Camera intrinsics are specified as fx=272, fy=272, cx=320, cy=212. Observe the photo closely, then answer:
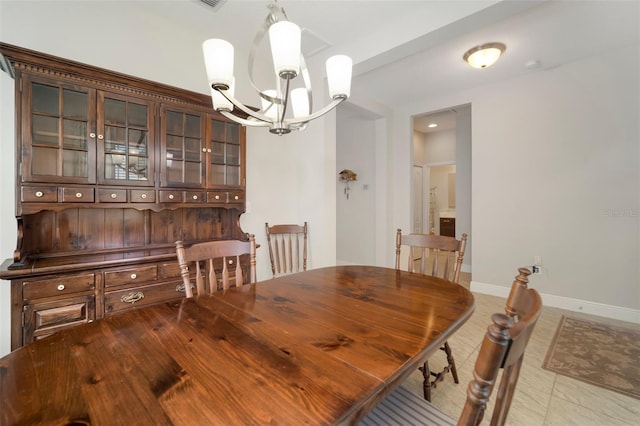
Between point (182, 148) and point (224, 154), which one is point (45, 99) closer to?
point (182, 148)

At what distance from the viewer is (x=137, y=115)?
6.89ft

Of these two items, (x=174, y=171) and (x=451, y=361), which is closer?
(x=451, y=361)

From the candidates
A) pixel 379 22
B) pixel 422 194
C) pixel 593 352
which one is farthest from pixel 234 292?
pixel 422 194

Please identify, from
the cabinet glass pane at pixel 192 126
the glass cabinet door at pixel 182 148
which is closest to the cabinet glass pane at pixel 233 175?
the glass cabinet door at pixel 182 148

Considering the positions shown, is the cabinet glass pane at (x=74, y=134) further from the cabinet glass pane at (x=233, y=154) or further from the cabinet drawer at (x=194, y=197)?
the cabinet glass pane at (x=233, y=154)

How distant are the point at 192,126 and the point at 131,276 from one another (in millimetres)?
1302

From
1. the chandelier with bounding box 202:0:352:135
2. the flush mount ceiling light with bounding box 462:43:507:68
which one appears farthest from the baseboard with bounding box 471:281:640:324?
the chandelier with bounding box 202:0:352:135

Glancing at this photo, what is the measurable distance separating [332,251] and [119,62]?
8.62 feet

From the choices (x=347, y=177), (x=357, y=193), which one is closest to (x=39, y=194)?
(x=347, y=177)

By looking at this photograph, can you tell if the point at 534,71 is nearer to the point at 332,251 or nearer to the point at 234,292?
the point at 332,251

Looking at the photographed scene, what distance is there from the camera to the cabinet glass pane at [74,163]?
6.02 ft

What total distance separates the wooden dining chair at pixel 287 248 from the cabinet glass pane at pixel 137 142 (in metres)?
1.32

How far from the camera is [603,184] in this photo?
297cm

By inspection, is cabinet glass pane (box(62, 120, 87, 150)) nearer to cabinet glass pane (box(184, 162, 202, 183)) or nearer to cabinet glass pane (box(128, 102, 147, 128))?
cabinet glass pane (box(128, 102, 147, 128))
